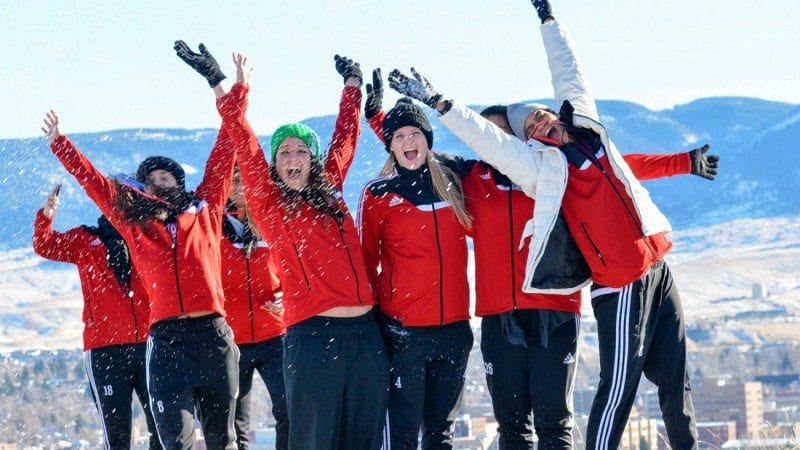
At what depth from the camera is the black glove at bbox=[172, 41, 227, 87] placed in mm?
7988

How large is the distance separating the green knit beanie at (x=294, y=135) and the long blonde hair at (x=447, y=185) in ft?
1.62

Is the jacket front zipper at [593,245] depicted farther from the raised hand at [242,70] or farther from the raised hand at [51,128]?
the raised hand at [51,128]

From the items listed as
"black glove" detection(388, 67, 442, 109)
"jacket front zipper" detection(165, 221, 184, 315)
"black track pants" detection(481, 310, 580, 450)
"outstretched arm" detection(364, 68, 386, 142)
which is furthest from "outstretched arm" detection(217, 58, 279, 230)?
"black track pants" detection(481, 310, 580, 450)

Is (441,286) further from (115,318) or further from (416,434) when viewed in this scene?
(115,318)

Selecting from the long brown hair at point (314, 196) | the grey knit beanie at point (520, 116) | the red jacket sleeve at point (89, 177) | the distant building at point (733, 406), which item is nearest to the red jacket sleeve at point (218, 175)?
the red jacket sleeve at point (89, 177)

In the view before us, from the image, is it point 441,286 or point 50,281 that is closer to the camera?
point 441,286

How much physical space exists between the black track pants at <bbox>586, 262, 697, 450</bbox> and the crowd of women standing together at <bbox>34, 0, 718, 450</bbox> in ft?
0.04

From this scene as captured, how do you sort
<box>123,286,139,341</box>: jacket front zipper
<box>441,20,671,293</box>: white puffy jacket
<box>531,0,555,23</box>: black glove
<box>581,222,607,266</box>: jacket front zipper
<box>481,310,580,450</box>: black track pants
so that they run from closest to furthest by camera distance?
<box>441,20,671,293</box>: white puffy jacket < <box>581,222,607,266</box>: jacket front zipper < <box>481,310,580,450</box>: black track pants < <box>531,0,555,23</box>: black glove < <box>123,286,139,341</box>: jacket front zipper

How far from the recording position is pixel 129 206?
836cm

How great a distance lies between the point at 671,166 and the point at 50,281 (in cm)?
19902

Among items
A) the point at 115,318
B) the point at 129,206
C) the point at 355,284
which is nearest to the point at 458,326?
the point at 355,284

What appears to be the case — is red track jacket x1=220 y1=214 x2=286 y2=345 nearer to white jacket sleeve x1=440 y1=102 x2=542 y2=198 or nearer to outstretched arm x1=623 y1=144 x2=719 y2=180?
white jacket sleeve x1=440 y1=102 x2=542 y2=198

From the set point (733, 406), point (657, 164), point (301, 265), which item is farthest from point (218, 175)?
point (733, 406)

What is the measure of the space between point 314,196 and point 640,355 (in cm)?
226
